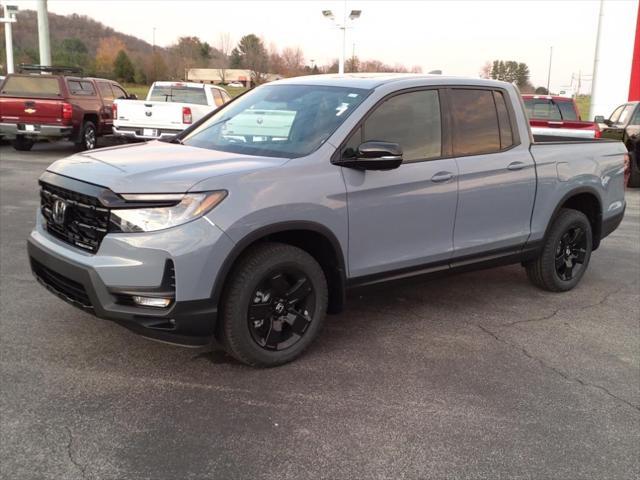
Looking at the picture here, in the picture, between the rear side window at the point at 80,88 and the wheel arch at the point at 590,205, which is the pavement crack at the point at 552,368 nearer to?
the wheel arch at the point at 590,205

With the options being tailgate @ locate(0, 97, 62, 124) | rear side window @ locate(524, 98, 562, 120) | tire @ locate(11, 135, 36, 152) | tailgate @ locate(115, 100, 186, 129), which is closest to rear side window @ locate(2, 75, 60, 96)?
tailgate @ locate(0, 97, 62, 124)

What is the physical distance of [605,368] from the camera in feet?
13.4

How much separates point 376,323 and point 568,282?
2.13 meters

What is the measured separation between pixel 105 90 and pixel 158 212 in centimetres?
1489

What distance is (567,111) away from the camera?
1259cm

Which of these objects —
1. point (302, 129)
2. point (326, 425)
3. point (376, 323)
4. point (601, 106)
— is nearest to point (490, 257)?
point (376, 323)

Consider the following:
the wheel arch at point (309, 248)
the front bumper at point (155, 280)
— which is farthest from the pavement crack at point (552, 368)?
the front bumper at point (155, 280)

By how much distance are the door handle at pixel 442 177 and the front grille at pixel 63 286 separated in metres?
2.42

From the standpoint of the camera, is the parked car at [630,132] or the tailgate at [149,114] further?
the tailgate at [149,114]

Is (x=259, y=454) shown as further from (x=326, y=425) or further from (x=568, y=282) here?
(x=568, y=282)

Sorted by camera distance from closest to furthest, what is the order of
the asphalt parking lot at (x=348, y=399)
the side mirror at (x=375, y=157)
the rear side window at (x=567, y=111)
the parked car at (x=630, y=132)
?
the asphalt parking lot at (x=348, y=399) < the side mirror at (x=375, y=157) < the parked car at (x=630, y=132) < the rear side window at (x=567, y=111)

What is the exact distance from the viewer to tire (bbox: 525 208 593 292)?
5.48 metres

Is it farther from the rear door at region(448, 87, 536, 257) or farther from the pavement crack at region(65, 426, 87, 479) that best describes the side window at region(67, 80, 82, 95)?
the pavement crack at region(65, 426, 87, 479)

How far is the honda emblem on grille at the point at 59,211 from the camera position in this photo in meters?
3.69
